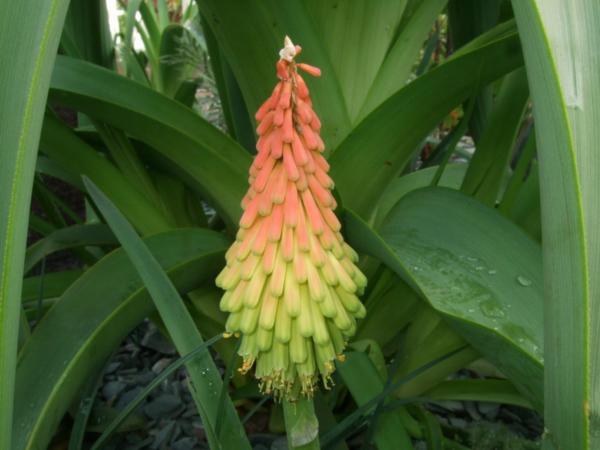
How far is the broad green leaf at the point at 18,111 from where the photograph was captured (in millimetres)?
295

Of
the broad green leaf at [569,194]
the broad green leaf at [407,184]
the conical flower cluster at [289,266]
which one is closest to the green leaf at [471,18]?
the broad green leaf at [407,184]

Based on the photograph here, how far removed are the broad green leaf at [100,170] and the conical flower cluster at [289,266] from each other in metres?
0.49

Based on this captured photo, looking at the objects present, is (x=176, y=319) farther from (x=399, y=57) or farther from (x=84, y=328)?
(x=399, y=57)

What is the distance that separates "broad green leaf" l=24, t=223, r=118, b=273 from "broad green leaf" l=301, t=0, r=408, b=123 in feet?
1.47

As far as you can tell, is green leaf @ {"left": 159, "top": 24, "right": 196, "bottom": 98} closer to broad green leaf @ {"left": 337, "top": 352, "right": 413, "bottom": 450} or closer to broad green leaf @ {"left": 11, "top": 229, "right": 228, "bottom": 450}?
broad green leaf @ {"left": 11, "top": 229, "right": 228, "bottom": 450}

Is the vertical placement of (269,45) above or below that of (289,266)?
above

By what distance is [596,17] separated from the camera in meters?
0.30

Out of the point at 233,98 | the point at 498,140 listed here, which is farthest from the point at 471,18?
the point at 233,98

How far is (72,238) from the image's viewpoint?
105 cm

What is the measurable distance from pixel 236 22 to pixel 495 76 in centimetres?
31

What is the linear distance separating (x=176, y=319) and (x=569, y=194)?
0.39 m

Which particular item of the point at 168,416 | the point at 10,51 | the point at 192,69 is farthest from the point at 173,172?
the point at 192,69

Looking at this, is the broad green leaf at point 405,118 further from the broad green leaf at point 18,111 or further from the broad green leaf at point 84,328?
the broad green leaf at point 18,111

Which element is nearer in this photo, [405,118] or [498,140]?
[405,118]
